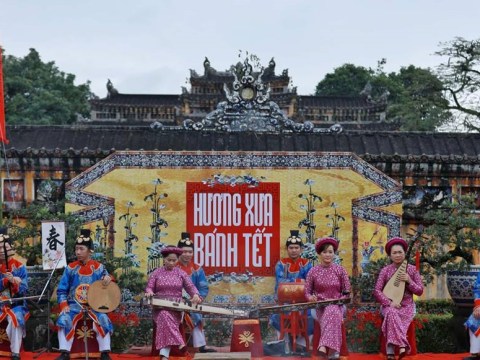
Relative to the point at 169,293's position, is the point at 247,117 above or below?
above

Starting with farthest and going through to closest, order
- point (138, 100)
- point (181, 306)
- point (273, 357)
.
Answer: point (138, 100), point (273, 357), point (181, 306)

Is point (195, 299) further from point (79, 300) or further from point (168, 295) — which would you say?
point (79, 300)

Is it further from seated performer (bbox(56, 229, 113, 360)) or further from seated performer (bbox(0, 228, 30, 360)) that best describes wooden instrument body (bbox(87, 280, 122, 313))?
seated performer (bbox(0, 228, 30, 360))

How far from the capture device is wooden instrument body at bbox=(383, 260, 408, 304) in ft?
24.5

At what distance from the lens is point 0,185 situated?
10828mm

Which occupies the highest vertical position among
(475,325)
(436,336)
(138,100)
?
(138,100)

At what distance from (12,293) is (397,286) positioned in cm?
345

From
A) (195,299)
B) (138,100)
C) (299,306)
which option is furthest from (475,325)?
(138,100)

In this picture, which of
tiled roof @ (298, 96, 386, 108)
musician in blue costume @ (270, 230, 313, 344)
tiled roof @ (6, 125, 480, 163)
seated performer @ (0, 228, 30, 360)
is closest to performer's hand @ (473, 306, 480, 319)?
musician in blue costume @ (270, 230, 313, 344)

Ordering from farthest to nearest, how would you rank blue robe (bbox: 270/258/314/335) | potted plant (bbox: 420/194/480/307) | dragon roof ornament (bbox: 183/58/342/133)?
dragon roof ornament (bbox: 183/58/342/133), blue robe (bbox: 270/258/314/335), potted plant (bbox: 420/194/480/307)

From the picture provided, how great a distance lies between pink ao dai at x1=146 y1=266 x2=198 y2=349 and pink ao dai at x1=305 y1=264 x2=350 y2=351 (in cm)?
110

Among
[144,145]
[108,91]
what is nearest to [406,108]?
[108,91]

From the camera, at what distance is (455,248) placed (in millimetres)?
8672

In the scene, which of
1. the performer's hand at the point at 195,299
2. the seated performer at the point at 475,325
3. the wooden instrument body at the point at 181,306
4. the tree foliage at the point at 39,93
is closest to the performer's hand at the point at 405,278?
the seated performer at the point at 475,325
